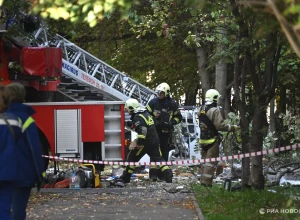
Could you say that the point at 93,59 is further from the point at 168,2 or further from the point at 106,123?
the point at 106,123

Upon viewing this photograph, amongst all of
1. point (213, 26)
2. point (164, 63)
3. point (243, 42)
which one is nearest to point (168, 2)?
point (213, 26)

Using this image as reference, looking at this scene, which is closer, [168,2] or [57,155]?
[57,155]

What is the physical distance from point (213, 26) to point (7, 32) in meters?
4.23

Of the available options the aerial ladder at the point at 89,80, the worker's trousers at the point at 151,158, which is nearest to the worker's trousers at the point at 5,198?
the worker's trousers at the point at 151,158

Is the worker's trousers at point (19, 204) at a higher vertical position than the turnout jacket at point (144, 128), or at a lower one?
lower

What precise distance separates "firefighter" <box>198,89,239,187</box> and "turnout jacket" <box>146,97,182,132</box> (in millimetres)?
1849

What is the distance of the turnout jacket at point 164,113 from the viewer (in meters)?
15.1

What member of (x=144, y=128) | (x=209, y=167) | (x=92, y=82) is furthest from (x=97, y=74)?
(x=209, y=167)

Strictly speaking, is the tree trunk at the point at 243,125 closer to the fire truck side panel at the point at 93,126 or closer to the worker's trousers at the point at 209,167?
the worker's trousers at the point at 209,167

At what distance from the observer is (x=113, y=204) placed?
11.2 meters

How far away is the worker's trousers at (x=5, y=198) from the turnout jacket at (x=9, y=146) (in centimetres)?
12

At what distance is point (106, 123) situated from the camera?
14.2 m

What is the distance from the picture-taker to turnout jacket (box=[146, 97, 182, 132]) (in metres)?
15.1

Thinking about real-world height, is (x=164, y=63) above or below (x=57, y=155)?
above
